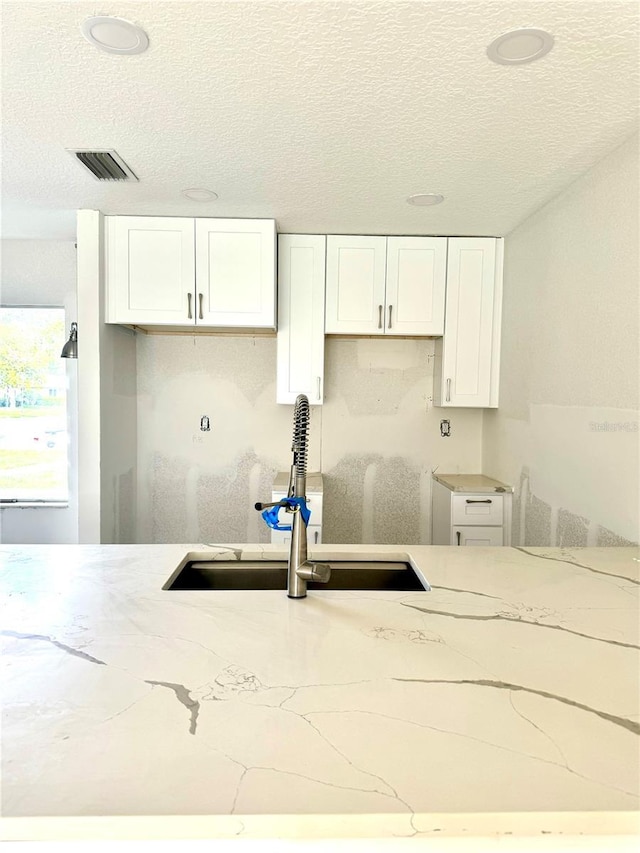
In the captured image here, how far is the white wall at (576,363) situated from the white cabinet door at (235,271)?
4.75 feet

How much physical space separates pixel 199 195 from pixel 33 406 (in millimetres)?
2059

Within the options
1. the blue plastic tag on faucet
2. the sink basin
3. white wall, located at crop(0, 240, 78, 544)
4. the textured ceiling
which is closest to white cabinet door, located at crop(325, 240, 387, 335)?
the textured ceiling

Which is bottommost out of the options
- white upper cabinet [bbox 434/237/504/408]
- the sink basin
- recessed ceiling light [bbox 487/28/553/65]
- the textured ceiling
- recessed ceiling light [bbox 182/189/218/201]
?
the sink basin

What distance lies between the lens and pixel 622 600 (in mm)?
1294

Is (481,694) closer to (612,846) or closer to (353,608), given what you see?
(612,846)

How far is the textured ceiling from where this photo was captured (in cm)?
144

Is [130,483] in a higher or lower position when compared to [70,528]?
higher

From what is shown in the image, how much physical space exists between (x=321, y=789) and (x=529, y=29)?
1.80m

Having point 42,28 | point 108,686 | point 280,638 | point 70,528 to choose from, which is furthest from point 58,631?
point 70,528

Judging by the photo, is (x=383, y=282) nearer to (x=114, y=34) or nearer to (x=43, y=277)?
(x=114, y=34)

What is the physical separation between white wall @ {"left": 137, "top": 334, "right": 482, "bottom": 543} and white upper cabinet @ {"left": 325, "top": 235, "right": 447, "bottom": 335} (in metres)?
0.35

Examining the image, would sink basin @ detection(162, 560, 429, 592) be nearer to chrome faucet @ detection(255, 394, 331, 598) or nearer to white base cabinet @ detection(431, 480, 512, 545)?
chrome faucet @ detection(255, 394, 331, 598)

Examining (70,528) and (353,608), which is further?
(70,528)

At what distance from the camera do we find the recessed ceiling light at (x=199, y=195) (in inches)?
105
